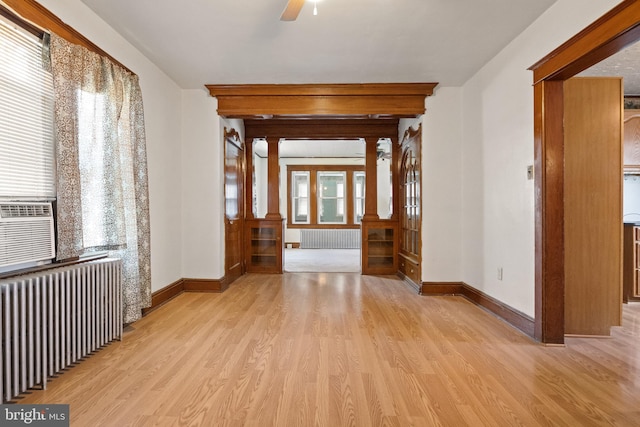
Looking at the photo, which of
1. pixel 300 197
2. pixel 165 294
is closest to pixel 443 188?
pixel 165 294

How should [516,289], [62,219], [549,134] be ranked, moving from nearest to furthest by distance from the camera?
[62,219]
[549,134]
[516,289]

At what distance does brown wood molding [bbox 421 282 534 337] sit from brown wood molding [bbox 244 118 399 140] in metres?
2.73

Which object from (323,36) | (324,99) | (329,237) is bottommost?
(329,237)

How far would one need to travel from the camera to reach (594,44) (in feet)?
7.02

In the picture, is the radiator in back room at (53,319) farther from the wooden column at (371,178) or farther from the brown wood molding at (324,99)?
the wooden column at (371,178)

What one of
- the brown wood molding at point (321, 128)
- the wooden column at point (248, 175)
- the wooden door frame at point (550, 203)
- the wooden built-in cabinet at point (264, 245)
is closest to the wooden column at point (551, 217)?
the wooden door frame at point (550, 203)

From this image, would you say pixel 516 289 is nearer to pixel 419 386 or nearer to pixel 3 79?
pixel 419 386

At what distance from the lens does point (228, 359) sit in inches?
91.0

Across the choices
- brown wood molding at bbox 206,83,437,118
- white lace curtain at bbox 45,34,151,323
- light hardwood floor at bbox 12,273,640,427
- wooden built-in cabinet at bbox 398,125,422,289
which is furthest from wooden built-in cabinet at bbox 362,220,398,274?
white lace curtain at bbox 45,34,151,323

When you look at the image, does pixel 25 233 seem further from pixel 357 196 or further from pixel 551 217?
pixel 357 196

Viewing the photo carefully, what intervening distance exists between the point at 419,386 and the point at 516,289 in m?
1.61

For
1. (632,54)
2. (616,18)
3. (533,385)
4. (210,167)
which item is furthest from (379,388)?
(632,54)

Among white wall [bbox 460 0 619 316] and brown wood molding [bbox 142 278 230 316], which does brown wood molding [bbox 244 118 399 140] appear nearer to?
white wall [bbox 460 0 619 316]

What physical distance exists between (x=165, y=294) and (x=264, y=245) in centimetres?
215
